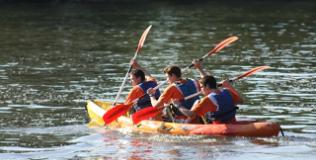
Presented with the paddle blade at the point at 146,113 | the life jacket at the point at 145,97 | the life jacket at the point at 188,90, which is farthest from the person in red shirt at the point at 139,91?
the life jacket at the point at 188,90

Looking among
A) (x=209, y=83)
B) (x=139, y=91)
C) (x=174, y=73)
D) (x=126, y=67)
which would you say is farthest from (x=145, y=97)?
(x=126, y=67)

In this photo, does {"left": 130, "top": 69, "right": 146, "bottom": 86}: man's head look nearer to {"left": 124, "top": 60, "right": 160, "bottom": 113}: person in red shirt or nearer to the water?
{"left": 124, "top": 60, "right": 160, "bottom": 113}: person in red shirt

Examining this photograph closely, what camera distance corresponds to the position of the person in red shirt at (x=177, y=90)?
19.8m

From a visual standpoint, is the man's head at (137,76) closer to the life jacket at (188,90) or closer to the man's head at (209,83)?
the life jacket at (188,90)

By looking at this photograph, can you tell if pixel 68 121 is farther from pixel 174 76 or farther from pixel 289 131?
pixel 289 131

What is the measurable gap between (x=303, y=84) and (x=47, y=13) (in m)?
32.2

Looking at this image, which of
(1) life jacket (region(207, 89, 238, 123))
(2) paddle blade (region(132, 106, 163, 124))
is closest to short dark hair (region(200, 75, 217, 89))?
(1) life jacket (region(207, 89, 238, 123))

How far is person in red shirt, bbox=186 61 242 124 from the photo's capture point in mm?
18766

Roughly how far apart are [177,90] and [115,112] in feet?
5.57

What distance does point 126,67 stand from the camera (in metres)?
31.5

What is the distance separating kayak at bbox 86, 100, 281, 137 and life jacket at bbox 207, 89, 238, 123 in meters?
0.25

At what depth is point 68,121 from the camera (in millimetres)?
21828

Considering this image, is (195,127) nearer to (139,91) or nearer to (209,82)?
(209,82)

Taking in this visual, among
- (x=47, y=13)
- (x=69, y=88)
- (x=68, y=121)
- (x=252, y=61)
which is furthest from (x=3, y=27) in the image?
(x=68, y=121)
